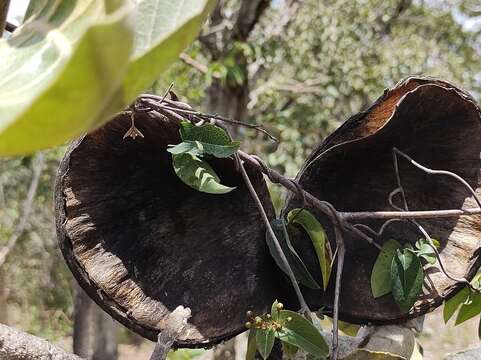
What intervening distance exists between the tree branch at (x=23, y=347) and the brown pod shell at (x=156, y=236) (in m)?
0.06

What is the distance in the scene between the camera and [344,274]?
716mm

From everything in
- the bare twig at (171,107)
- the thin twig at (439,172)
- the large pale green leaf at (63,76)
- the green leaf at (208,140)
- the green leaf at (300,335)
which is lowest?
the green leaf at (300,335)

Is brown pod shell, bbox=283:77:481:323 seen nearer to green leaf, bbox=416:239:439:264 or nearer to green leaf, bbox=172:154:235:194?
green leaf, bbox=416:239:439:264

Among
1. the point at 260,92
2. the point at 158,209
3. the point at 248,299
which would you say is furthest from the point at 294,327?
the point at 260,92

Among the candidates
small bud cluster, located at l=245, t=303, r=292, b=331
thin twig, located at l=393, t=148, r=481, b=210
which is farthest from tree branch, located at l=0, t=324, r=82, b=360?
thin twig, located at l=393, t=148, r=481, b=210

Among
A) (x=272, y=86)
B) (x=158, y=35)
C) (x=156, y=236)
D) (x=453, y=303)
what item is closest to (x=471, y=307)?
(x=453, y=303)

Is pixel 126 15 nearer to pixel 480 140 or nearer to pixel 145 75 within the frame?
pixel 145 75

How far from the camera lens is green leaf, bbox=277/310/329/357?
23.6 inches

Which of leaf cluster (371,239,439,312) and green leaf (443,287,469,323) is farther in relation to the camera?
green leaf (443,287,469,323)

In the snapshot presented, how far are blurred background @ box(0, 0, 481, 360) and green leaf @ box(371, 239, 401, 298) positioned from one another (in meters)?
0.79

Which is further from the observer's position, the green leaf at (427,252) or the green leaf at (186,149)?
A: the green leaf at (427,252)

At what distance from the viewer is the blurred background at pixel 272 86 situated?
2.41 meters

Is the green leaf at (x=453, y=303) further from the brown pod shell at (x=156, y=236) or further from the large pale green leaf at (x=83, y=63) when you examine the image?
the large pale green leaf at (x=83, y=63)

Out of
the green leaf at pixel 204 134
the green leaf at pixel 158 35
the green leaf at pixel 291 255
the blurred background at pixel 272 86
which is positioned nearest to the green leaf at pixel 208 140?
the green leaf at pixel 204 134
